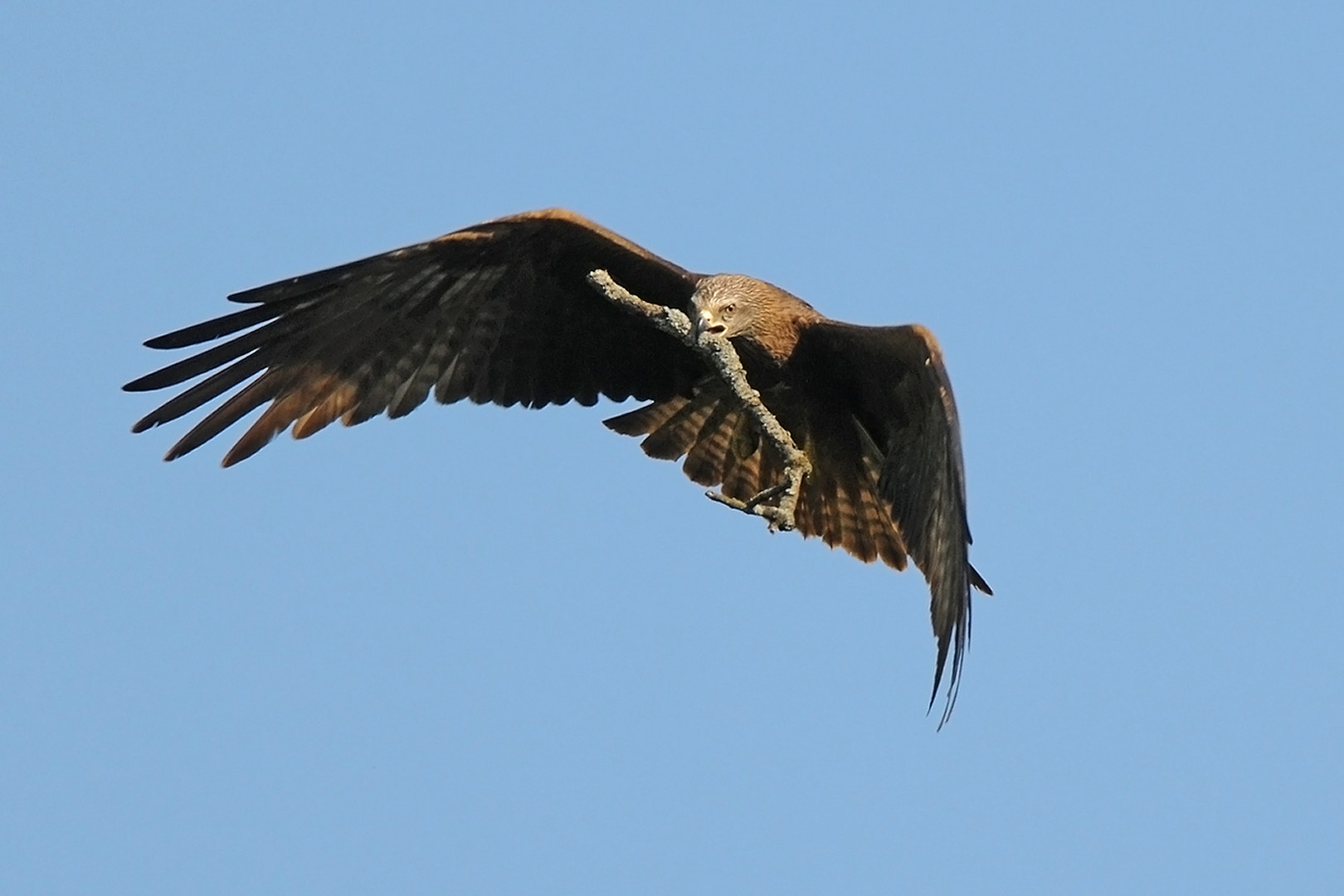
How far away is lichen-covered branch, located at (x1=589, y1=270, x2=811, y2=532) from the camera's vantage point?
629 centimetres

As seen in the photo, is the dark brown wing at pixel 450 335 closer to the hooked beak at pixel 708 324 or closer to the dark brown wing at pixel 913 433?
the hooked beak at pixel 708 324

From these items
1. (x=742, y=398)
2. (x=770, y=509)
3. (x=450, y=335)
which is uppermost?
(x=450, y=335)

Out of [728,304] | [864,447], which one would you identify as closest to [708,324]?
[728,304]

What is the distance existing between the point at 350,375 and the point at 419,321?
1.19 ft

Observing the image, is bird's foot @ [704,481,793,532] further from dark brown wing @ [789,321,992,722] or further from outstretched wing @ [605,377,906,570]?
outstretched wing @ [605,377,906,570]

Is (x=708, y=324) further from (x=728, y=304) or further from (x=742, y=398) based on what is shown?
(x=742, y=398)

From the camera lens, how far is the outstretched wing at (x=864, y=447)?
→ 6.54 m

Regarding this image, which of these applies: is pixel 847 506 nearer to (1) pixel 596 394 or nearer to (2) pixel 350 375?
(1) pixel 596 394

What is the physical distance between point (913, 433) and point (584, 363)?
1.60m

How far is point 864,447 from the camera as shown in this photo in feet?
25.4

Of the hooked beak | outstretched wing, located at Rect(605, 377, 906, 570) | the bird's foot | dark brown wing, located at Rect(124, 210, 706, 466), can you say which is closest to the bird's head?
the hooked beak

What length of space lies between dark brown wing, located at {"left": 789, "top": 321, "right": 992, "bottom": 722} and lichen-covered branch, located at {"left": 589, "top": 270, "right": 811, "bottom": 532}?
524mm

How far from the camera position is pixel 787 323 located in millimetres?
7562

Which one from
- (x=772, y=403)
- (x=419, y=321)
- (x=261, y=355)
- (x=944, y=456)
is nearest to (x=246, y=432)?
(x=261, y=355)
